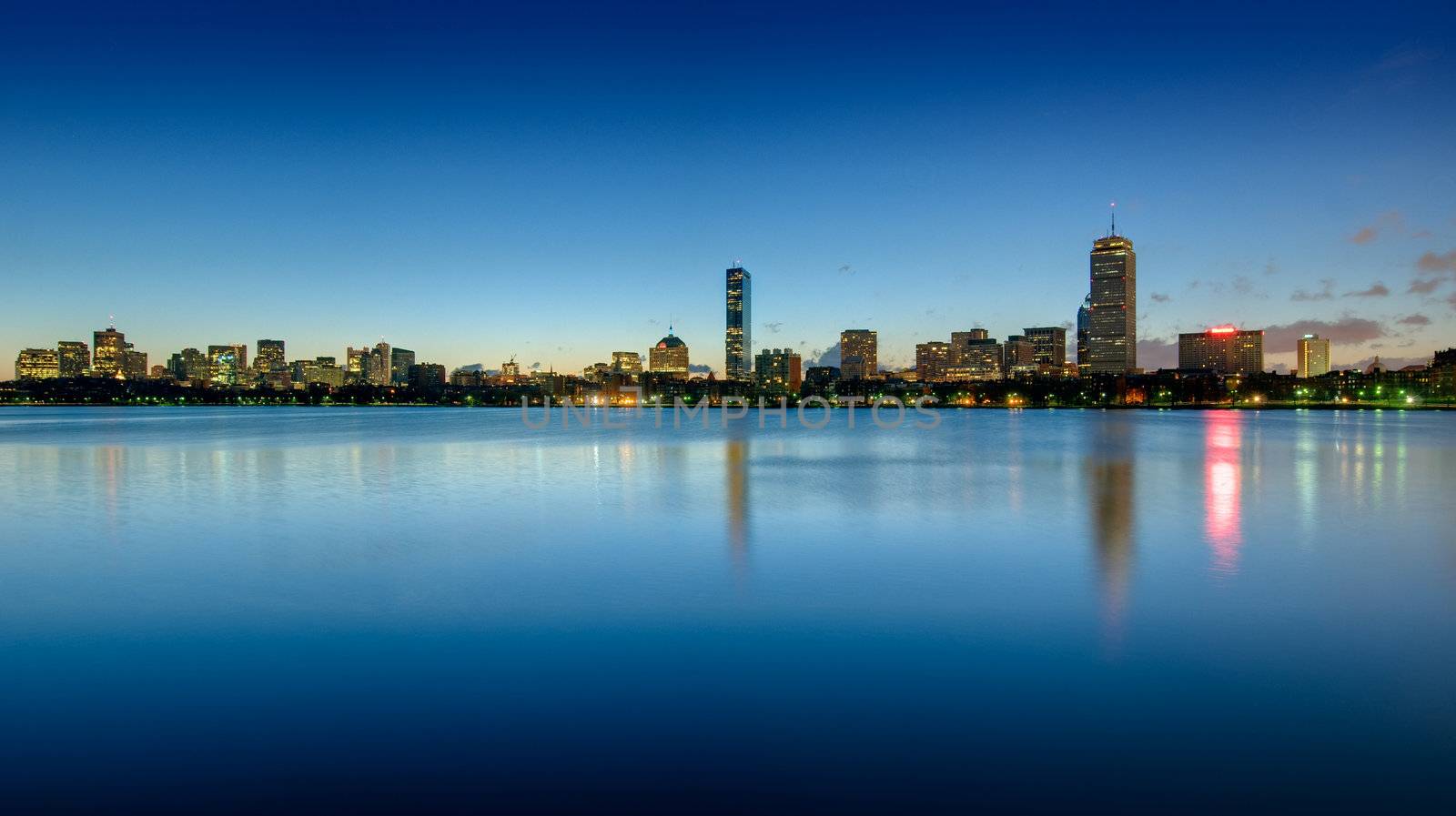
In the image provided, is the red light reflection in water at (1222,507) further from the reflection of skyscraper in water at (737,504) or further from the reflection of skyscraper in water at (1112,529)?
the reflection of skyscraper in water at (737,504)

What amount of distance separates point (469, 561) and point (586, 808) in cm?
728

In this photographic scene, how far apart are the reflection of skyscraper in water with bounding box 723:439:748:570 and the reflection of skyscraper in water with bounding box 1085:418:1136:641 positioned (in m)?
4.62

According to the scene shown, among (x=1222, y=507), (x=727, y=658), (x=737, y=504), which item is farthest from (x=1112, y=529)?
(x=727, y=658)

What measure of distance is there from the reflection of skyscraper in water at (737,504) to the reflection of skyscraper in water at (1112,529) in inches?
182

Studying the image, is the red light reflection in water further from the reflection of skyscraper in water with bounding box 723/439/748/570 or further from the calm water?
the reflection of skyscraper in water with bounding box 723/439/748/570

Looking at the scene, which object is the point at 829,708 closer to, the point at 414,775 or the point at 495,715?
the point at 495,715

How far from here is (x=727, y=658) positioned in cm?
679

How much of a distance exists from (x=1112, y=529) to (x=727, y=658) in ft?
32.4

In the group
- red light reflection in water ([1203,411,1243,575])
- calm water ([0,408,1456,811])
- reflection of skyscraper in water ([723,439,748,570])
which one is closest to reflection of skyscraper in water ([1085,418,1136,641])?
calm water ([0,408,1456,811])

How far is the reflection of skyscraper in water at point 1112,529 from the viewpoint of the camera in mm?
8516

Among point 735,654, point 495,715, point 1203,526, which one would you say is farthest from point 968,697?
point 1203,526

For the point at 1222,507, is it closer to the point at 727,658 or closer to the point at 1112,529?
the point at 1112,529

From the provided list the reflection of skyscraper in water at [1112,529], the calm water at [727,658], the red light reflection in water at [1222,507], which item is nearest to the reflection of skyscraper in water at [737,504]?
the calm water at [727,658]

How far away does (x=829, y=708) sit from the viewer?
5648 mm
